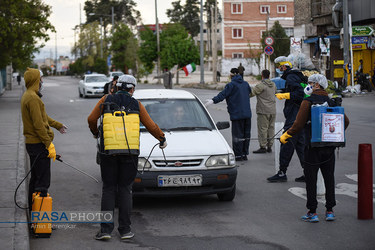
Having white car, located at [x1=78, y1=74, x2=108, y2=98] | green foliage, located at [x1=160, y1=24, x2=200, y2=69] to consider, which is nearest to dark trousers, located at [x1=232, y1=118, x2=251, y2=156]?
white car, located at [x1=78, y1=74, x2=108, y2=98]

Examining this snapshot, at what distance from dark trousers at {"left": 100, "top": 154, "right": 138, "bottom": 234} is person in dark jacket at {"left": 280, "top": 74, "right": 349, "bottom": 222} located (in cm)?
211

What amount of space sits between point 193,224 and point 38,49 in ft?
87.3

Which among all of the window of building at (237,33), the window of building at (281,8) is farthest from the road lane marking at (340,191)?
the window of building at (281,8)

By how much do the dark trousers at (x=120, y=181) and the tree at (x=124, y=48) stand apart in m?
74.5

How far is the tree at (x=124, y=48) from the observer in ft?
265

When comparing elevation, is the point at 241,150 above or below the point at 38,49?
below

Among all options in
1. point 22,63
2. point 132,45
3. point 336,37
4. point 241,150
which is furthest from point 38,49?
point 132,45

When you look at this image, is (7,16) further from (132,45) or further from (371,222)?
(132,45)

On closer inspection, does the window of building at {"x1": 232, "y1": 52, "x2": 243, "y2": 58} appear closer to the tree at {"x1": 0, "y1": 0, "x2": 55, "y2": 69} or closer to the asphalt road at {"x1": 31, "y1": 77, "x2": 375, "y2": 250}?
the tree at {"x1": 0, "y1": 0, "x2": 55, "y2": 69}

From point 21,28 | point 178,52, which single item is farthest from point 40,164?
point 178,52

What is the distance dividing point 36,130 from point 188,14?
112540 mm

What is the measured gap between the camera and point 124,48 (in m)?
84.6

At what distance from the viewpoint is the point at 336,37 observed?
127 ft

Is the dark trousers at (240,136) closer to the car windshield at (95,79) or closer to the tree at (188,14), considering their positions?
the car windshield at (95,79)
